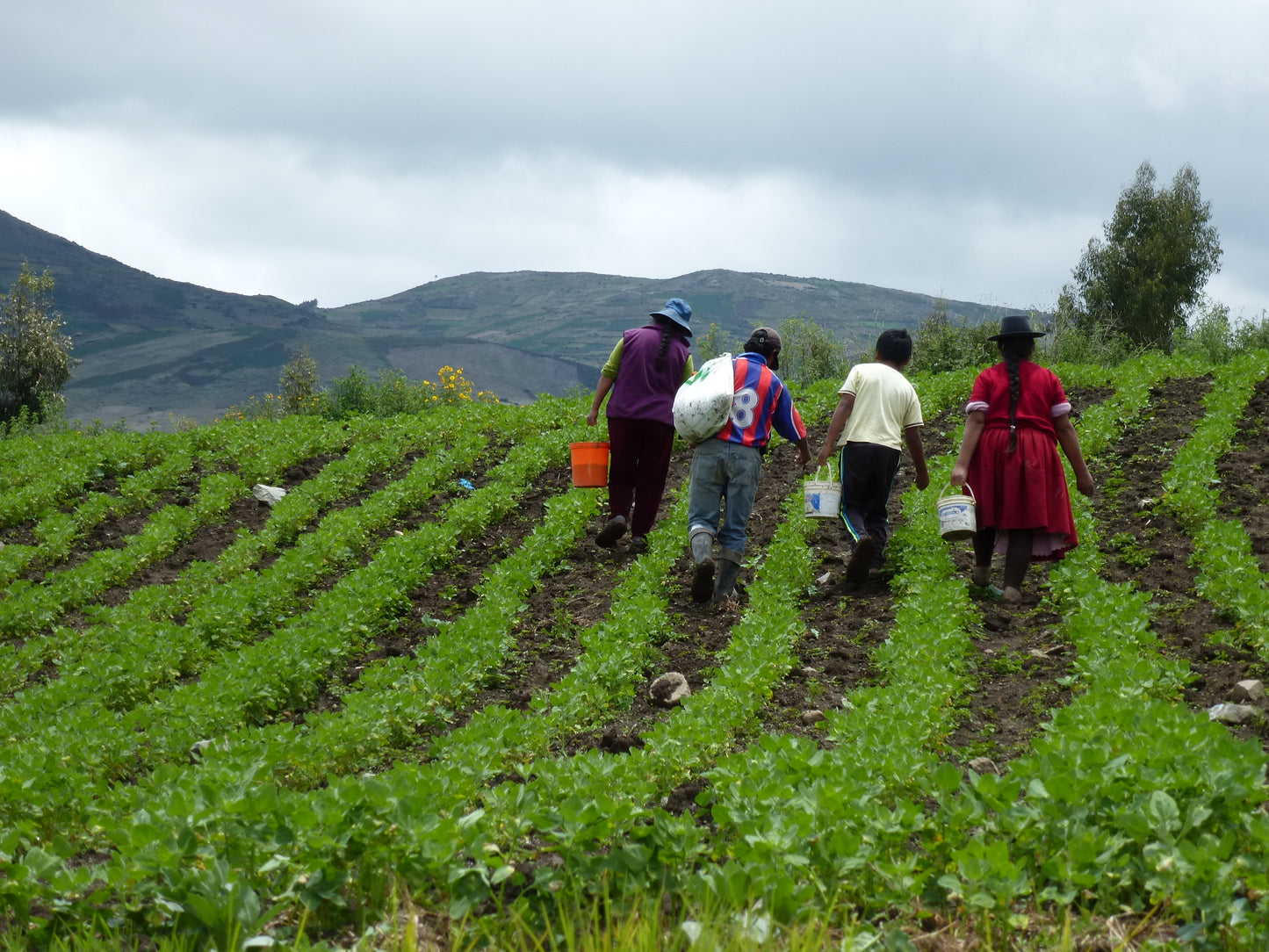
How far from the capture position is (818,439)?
1448 centimetres

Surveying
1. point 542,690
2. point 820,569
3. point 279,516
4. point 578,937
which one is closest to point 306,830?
point 578,937

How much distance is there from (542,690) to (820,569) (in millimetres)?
3687

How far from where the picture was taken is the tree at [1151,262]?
49875 mm

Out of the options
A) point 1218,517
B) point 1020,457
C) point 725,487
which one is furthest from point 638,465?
point 1218,517

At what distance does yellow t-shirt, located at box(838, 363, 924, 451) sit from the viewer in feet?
27.2

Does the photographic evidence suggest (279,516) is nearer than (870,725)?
No

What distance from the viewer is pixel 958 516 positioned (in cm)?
750

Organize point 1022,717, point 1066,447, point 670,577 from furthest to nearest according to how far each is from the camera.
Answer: point 670,577
point 1066,447
point 1022,717

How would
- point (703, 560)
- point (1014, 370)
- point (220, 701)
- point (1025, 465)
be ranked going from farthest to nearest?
point (703, 560) → point (1014, 370) → point (1025, 465) → point (220, 701)

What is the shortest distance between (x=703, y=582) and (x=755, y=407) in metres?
1.47

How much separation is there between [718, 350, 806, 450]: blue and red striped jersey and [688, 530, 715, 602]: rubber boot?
807 millimetres

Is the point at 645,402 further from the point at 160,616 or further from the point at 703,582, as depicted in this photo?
the point at 160,616

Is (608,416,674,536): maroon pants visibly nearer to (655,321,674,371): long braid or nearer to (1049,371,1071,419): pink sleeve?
(655,321,674,371): long braid

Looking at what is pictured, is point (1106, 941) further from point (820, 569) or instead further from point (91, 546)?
point (91, 546)
